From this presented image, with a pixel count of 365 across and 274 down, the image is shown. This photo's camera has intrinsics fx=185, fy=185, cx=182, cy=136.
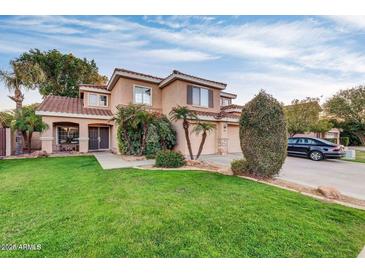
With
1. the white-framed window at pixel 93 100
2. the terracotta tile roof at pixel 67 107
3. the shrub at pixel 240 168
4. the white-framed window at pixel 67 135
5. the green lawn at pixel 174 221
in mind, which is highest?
the white-framed window at pixel 93 100

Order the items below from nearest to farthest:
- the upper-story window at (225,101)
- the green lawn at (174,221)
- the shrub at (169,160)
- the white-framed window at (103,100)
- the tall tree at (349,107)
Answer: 1. the green lawn at (174,221)
2. the shrub at (169,160)
3. the white-framed window at (103,100)
4. the upper-story window at (225,101)
5. the tall tree at (349,107)

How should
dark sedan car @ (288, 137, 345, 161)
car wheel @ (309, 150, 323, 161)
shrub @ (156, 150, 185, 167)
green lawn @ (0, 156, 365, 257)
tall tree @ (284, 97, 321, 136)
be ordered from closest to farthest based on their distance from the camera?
green lawn @ (0, 156, 365, 257) → shrub @ (156, 150, 185, 167) → dark sedan car @ (288, 137, 345, 161) → car wheel @ (309, 150, 323, 161) → tall tree @ (284, 97, 321, 136)

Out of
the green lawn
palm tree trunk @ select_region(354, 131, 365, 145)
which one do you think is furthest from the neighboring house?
palm tree trunk @ select_region(354, 131, 365, 145)

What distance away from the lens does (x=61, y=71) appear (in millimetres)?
26719

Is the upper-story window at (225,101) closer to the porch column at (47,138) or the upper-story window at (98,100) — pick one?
the upper-story window at (98,100)

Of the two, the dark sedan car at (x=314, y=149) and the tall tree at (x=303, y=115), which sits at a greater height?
the tall tree at (x=303, y=115)

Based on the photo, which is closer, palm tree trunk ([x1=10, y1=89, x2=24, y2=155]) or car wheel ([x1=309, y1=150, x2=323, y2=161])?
car wheel ([x1=309, y1=150, x2=323, y2=161])

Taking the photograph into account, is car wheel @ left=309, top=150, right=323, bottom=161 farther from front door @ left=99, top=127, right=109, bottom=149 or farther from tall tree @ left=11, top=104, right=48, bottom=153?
tall tree @ left=11, top=104, right=48, bottom=153

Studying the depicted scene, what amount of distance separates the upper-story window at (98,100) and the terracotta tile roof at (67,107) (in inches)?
27.2

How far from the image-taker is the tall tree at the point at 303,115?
22.1 metres

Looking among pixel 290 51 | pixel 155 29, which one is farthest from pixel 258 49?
pixel 155 29

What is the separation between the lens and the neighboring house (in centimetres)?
1393

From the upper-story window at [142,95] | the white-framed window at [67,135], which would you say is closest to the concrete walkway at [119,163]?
the upper-story window at [142,95]

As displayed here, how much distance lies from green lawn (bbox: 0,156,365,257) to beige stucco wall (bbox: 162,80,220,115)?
29.3ft
